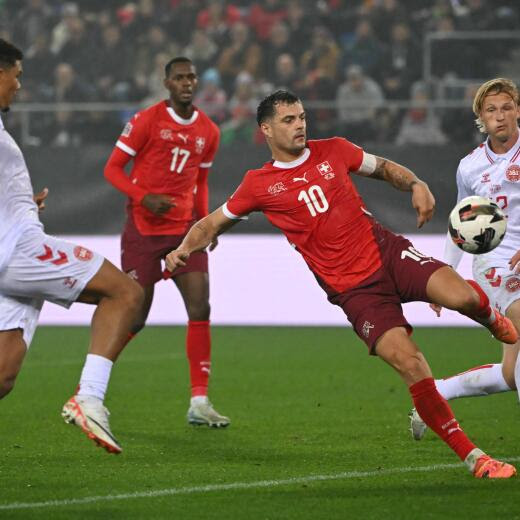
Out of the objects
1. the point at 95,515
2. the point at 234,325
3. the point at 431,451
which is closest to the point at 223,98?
the point at 234,325

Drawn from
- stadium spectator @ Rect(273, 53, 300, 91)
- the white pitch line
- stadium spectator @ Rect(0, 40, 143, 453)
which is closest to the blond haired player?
the white pitch line

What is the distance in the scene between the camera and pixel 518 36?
54.2 ft

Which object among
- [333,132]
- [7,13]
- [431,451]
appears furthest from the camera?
[7,13]

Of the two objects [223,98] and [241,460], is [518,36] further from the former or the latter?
[241,460]

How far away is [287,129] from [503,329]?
1527 millimetres

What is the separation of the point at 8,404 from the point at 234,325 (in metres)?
6.23

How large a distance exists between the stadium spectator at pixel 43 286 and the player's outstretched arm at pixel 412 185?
4.72 feet

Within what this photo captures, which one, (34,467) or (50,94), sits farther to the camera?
(50,94)

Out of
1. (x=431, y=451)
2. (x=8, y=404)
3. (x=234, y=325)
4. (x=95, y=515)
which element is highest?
(x=95, y=515)

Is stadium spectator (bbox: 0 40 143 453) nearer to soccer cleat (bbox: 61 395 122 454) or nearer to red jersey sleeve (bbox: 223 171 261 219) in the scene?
soccer cleat (bbox: 61 395 122 454)

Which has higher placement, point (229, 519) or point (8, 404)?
point (229, 519)

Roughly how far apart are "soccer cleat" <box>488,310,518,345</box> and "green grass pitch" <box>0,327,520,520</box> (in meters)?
0.71

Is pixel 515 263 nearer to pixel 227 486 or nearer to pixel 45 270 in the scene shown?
pixel 227 486

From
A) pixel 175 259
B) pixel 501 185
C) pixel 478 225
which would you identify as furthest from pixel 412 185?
pixel 175 259
